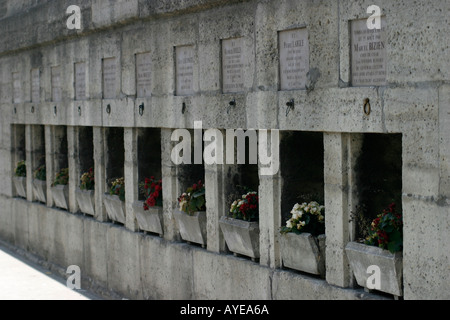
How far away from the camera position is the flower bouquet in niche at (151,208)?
1003 cm

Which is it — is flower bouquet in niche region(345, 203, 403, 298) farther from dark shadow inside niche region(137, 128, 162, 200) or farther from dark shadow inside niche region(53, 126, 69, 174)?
dark shadow inside niche region(53, 126, 69, 174)

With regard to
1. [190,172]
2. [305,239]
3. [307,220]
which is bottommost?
[305,239]

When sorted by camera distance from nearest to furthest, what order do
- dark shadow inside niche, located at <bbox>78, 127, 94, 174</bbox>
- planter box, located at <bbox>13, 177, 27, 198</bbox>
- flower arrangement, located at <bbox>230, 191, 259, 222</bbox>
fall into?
flower arrangement, located at <bbox>230, 191, 259, 222</bbox>
dark shadow inside niche, located at <bbox>78, 127, 94, 174</bbox>
planter box, located at <bbox>13, 177, 27, 198</bbox>

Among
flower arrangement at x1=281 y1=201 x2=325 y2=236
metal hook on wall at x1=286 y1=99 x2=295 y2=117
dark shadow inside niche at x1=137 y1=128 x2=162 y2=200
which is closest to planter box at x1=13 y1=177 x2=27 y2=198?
dark shadow inside niche at x1=137 y1=128 x2=162 y2=200

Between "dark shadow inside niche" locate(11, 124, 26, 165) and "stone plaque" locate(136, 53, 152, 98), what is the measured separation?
5695 mm

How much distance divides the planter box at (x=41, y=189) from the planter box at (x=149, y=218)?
374 cm

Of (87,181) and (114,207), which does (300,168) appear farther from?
(87,181)

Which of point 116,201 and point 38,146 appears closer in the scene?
point 116,201

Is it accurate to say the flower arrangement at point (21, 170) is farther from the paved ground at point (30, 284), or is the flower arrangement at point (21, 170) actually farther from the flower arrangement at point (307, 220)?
the flower arrangement at point (307, 220)

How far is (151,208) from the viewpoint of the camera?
1009 cm

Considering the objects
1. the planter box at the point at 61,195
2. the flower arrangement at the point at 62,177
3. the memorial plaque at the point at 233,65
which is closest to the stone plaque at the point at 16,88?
the flower arrangement at the point at 62,177

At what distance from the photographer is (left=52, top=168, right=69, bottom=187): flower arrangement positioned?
42.9ft

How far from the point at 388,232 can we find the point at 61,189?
7374 mm

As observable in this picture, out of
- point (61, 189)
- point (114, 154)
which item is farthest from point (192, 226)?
point (61, 189)
